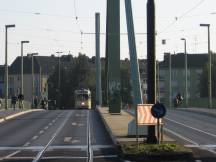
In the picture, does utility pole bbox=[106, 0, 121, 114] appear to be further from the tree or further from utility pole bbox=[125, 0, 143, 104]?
the tree

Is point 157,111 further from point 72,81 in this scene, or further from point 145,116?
point 72,81

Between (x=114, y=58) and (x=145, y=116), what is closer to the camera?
(x=145, y=116)

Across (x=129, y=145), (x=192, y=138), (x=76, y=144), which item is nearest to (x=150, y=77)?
(x=129, y=145)

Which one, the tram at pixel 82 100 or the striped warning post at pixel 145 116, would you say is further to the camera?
the tram at pixel 82 100

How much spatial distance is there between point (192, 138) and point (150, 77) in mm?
9288

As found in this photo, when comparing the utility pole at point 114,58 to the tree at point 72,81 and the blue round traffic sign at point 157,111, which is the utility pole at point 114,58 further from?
the tree at point 72,81

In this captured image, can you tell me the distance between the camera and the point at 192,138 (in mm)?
35031

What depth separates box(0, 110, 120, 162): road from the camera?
24.9m

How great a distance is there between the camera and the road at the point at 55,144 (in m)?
24.9

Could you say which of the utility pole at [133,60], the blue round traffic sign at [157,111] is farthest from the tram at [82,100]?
the blue round traffic sign at [157,111]

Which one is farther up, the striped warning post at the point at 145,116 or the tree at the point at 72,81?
the tree at the point at 72,81

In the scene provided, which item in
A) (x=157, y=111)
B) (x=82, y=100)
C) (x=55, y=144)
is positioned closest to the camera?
(x=157, y=111)

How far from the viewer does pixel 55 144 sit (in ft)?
104

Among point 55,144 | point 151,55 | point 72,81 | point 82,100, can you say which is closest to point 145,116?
point 151,55
